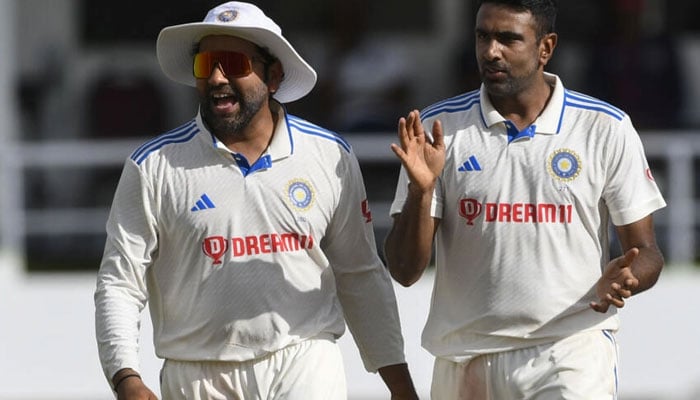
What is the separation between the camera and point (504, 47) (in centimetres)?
557

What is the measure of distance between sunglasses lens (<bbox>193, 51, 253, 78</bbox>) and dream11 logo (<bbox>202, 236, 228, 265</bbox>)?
53 centimetres

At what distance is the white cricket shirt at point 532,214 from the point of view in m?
5.57

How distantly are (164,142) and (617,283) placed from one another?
1.54 meters

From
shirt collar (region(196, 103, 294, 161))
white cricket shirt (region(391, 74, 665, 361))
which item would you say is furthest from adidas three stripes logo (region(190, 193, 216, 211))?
white cricket shirt (region(391, 74, 665, 361))

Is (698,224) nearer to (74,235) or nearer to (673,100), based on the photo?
(673,100)

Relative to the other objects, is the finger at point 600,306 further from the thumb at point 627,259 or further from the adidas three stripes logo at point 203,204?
the adidas three stripes logo at point 203,204

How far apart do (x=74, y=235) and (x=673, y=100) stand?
4.36 m

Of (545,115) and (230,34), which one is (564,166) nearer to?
(545,115)

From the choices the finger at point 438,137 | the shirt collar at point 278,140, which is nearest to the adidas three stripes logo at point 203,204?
the shirt collar at point 278,140

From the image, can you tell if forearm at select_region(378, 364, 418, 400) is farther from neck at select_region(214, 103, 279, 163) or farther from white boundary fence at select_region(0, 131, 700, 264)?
white boundary fence at select_region(0, 131, 700, 264)

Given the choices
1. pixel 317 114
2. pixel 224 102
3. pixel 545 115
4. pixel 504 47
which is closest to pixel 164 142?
pixel 224 102

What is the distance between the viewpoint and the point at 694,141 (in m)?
11.2

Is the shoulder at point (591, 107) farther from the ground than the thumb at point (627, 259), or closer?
farther from the ground

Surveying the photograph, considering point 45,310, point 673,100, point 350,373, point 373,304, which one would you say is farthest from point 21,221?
point 373,304
